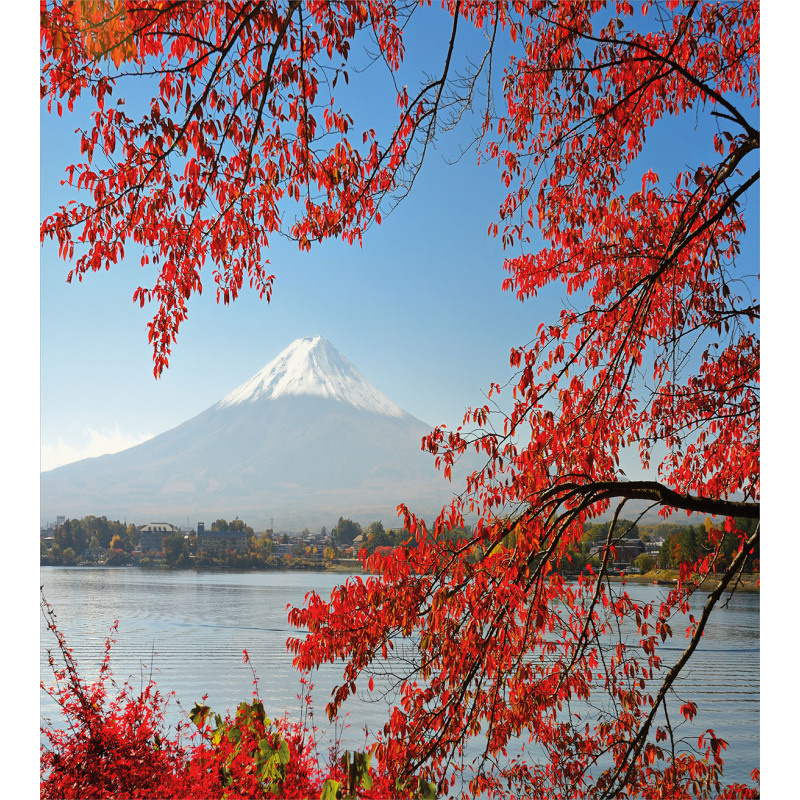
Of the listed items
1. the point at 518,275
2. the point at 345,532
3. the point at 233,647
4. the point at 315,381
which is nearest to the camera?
the point at 518,275

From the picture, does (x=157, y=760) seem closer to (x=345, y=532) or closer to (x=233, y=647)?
(x=345, y=532)

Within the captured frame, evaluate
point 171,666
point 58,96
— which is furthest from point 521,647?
point 171,666

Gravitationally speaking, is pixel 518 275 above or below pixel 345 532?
above

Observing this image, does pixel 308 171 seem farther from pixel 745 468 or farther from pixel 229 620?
pixel 229 620

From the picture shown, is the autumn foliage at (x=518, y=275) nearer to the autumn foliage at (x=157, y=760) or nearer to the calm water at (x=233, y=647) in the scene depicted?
the autumn foliage at (x=157, y=760)

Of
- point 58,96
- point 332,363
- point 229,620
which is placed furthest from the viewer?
point 229,620

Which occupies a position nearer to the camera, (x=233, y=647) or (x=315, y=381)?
(x=315, y=381)

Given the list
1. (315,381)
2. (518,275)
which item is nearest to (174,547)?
(315,381)

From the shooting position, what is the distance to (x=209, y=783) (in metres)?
2.92

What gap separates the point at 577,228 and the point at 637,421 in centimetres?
111

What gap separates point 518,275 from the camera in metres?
3.59

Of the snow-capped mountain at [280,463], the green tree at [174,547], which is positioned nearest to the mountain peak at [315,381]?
the snow-capped mountain at [280,463]

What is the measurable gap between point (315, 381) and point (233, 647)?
3937 millimetres

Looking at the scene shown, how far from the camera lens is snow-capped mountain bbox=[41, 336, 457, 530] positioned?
23.7 feet
